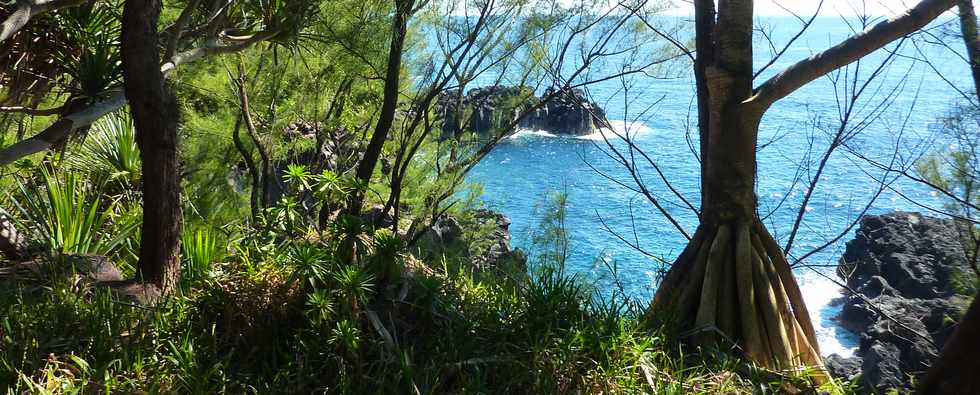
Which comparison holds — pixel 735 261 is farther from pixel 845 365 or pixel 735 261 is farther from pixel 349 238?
pixel 845 365

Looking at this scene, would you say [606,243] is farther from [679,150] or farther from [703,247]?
[703,247]

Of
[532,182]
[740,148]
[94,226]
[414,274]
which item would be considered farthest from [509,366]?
[532,182]

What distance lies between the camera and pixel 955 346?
1.77 metres

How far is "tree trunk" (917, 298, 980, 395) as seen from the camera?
1714mm

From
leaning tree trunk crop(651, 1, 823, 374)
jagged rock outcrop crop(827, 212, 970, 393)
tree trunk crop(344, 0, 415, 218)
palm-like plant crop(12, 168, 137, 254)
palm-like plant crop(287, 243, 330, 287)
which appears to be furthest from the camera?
jagged rock outcrop crop(827, 212, 970, 393)

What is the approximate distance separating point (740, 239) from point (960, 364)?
5.71 ft

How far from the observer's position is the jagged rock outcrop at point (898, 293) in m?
9.10

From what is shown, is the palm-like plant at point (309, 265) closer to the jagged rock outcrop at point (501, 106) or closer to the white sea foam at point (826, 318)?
the jagged rock outcrop at point (501, 106)

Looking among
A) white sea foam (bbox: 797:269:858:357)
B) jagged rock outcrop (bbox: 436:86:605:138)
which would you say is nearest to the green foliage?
jagged rock outcrop (bbox: 436:86:605:138)

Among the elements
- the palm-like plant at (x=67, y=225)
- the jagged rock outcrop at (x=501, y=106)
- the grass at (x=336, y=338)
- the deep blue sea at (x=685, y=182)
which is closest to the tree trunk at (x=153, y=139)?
the grass at (x=336, y=338)

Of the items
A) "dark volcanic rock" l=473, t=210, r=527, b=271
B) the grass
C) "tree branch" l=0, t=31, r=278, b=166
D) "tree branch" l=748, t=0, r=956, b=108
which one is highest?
"tree branch" l=748, t=0, r=956, b=108

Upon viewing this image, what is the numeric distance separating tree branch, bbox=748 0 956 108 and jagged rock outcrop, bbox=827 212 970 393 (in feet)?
19.8

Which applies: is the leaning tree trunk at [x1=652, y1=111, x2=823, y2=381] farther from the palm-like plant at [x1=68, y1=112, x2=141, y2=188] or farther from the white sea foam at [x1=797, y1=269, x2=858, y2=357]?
the white sea foam at [x1=797, y1=269, x2=858, y2=357]

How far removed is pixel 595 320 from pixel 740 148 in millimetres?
1187
